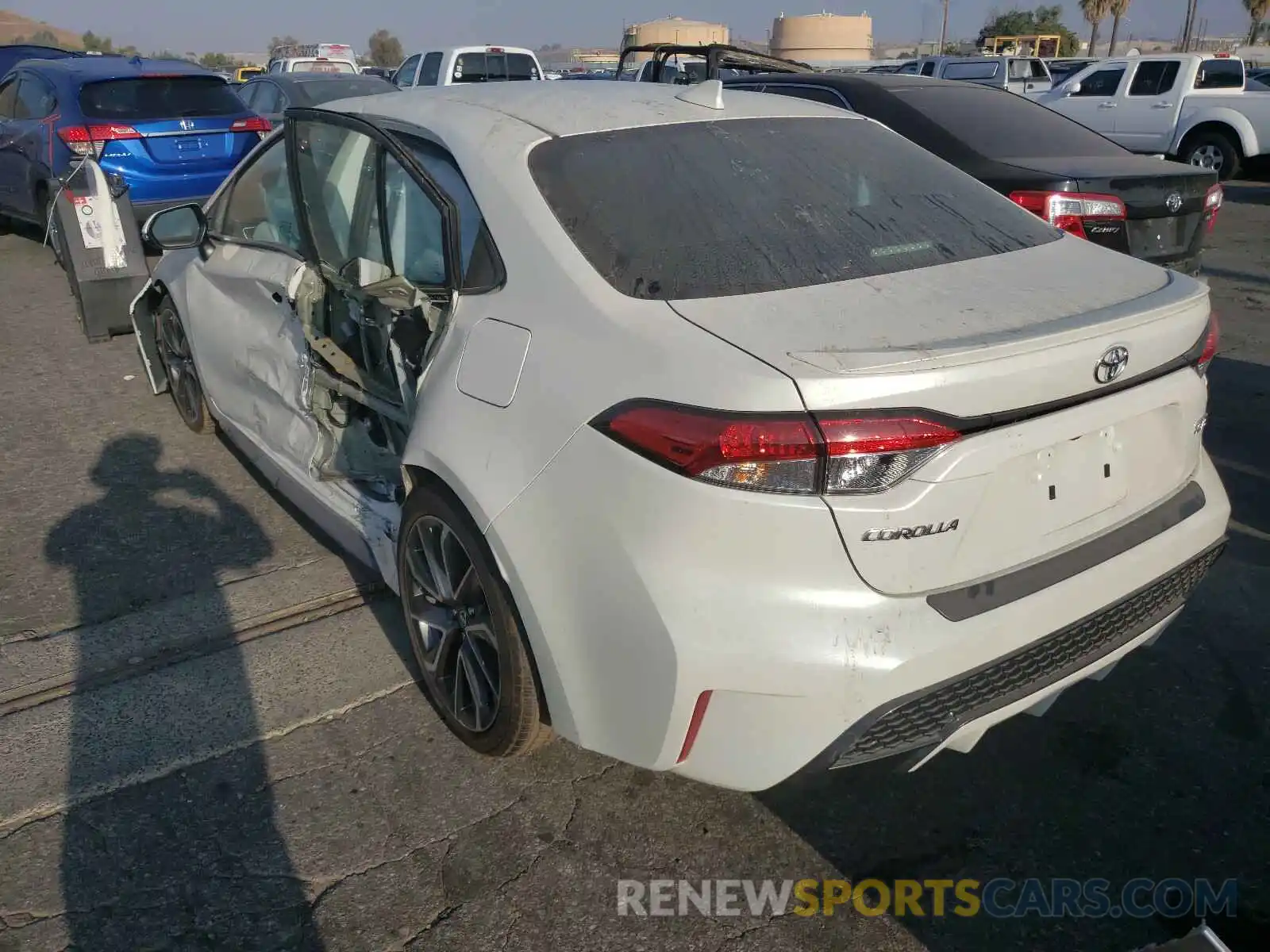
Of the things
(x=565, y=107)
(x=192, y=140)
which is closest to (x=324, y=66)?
(x=192, y=140)

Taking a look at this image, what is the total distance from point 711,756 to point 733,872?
472mm

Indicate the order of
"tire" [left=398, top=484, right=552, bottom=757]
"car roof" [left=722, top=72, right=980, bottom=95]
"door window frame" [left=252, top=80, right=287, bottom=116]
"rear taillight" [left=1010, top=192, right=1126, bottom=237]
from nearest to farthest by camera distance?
"tire" [left=398, top=484, right=552, bottom=757] < "rear taillight" [left=1010, top=192, right=1126, bottom=237] < "car roof" [left=722, top=72, right=980, bottom=95] < "door window frame" [left=252, top=80, right=287, bottom=116]

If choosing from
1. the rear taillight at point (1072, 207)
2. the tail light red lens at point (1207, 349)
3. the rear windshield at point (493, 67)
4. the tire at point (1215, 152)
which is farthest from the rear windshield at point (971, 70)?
the tail light red lens at point (1207, 349)

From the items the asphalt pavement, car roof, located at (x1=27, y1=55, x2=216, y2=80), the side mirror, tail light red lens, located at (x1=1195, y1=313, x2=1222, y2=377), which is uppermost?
car roof, located at (x1=27, y1=55, x2=216, y2=80)

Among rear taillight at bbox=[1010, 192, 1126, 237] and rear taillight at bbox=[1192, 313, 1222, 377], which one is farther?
rear taillight at bbox=[1010, 192, 1126, 237]

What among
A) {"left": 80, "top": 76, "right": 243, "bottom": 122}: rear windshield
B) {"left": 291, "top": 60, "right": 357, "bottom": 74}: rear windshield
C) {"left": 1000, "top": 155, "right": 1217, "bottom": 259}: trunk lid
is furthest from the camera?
{"left": 291, "top": 60, "right": 357, "bottom": 74}: rear windshield

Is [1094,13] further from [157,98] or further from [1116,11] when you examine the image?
[157,98]

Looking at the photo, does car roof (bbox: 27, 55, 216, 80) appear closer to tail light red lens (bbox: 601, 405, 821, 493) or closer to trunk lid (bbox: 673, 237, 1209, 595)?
trunk lid (bbox: 673, 237, 1209, 595)

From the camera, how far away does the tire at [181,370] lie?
4848mm

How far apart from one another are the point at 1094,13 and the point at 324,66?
5231 cm

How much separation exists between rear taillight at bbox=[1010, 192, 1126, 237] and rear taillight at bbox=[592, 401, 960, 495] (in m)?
3.88

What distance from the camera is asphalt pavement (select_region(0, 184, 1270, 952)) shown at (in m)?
2.31

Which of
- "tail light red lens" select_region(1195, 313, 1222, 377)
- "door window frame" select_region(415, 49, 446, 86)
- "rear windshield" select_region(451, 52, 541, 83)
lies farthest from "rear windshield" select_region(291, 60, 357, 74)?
"tail light red lens" select_region(1195, 313, 1222, 377)

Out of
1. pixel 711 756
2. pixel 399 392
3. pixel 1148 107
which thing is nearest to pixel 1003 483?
pixel 711 756
